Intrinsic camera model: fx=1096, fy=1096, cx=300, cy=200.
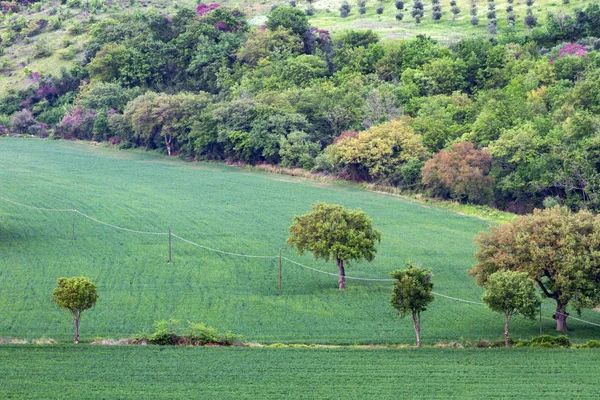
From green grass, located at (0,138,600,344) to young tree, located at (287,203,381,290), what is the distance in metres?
2.16

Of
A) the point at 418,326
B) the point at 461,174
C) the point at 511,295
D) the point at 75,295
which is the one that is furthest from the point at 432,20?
the point at 75,295

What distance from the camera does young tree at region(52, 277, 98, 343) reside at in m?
54.2

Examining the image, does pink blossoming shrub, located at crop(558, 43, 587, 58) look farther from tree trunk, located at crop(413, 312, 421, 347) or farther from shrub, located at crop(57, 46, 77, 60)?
tree trunk, located at crop(413, 312, 421, 347)

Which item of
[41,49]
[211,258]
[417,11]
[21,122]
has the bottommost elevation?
[211,258]

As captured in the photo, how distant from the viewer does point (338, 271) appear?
236 ft

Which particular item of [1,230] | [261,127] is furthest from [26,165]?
[1,230]

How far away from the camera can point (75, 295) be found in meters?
54.2

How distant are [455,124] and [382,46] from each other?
27.4 m

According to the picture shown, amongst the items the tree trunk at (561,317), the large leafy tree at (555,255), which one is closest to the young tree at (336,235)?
the large leafy tree at (555,255)

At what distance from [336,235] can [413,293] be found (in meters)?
12.7

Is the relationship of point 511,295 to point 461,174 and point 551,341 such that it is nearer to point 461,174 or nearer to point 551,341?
point 551,341

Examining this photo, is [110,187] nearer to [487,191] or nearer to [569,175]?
[487,191]

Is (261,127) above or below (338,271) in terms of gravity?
above

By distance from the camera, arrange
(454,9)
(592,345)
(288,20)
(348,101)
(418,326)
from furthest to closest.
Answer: (454,9) < (288,20) < (348,101) < (418,326) < (592,345)
